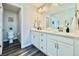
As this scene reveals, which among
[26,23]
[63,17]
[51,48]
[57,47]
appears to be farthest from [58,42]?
[26,23]

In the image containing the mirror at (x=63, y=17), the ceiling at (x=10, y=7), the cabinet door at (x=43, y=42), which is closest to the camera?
the ceiling at (x=10, y=7)

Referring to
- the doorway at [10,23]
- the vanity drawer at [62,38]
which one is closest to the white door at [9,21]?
the doorway at [10,23]

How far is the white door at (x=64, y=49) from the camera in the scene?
135cm

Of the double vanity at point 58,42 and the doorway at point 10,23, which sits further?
the doorway at point 10,23

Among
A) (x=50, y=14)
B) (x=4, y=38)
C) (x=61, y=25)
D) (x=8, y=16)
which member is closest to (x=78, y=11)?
(x=61, y=25)

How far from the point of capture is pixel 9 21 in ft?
4.82

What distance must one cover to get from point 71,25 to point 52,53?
57 cm

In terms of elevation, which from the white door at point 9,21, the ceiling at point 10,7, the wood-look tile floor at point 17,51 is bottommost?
the wood-look tile floor at point 17,51

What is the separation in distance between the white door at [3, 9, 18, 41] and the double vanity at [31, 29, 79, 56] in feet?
1.26

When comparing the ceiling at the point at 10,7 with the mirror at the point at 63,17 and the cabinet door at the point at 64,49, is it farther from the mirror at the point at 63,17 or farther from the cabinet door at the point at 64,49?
the cabinet door at the point at 64,49

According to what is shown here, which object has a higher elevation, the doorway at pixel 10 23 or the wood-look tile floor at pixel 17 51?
the doorway at pixel 10 23

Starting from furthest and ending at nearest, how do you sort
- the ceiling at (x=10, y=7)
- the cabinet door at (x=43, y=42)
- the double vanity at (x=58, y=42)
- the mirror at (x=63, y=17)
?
the cabinet door at (x=43, y=42) < the mirror at (x=63, y=17) < the ceiling at (x=10, y=7) < the double vanity at (x=58, y=42)

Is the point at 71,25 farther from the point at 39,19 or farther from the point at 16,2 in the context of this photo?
the point at 16,2

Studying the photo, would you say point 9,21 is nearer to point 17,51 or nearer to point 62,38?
point 17,51
